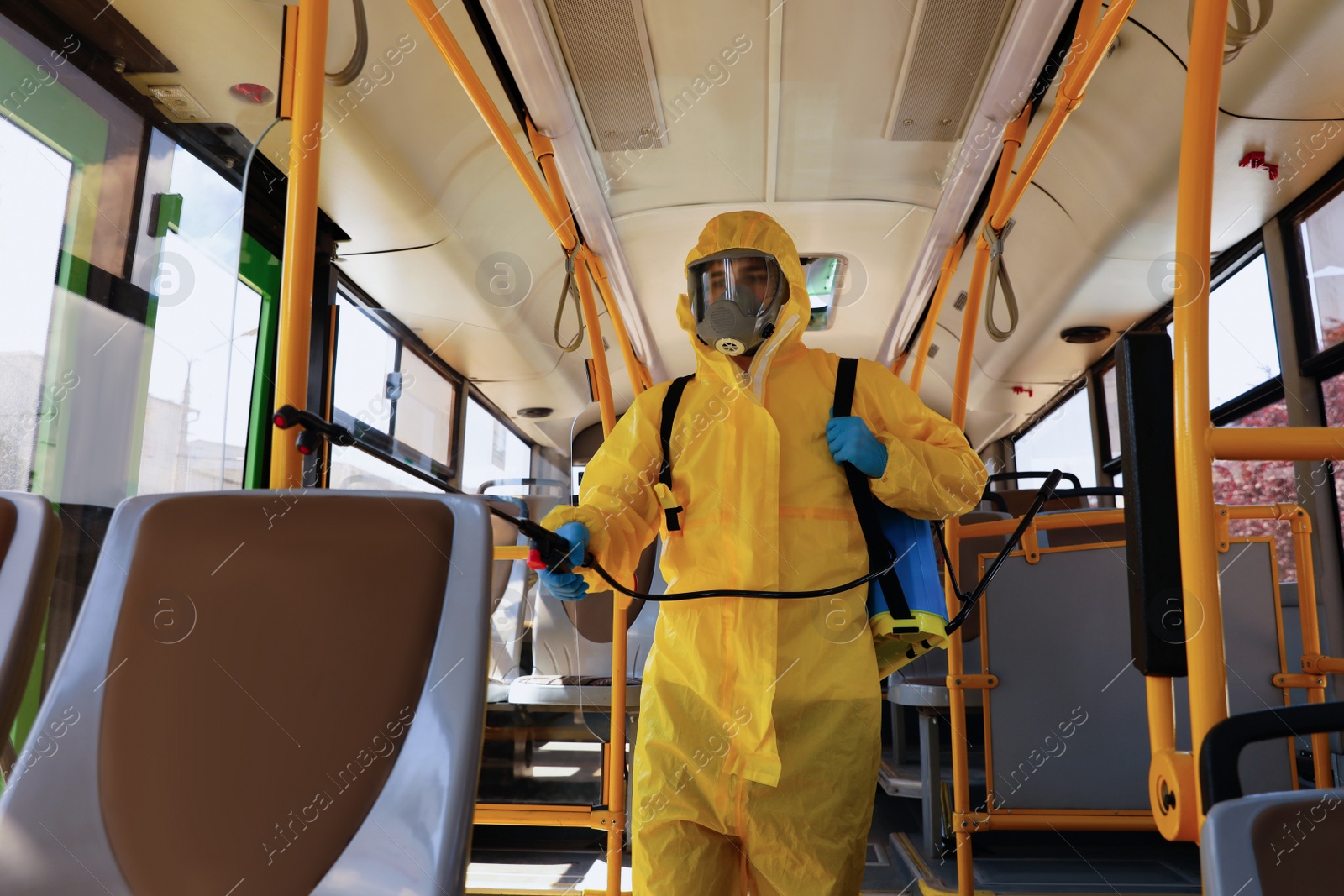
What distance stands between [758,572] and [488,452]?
3.15 meters

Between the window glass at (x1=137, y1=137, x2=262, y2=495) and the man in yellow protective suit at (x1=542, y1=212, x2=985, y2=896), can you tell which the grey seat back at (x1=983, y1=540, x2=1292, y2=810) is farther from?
the window glass at (x1=137, y1=137, x2=262, y2=495)

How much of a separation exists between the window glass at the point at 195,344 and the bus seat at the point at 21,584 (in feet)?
4.77

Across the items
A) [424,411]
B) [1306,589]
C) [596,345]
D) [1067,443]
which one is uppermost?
[1067,443]

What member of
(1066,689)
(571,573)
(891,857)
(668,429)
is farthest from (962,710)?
(571,573)

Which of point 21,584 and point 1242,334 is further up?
point 1242,334

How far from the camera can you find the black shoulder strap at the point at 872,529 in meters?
1.74

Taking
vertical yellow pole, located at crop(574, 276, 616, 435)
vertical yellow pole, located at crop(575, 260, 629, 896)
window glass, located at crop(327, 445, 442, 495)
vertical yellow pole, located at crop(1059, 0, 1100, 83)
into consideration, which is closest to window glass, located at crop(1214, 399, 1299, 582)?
vertical yellow pole, located at crop(1059, 0, 1100, 83)

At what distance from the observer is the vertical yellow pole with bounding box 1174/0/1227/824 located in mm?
1006

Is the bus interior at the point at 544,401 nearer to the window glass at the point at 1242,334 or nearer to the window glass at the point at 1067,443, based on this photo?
the window glass at the point at 1242,334

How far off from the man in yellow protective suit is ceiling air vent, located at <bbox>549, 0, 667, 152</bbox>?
1148 mm

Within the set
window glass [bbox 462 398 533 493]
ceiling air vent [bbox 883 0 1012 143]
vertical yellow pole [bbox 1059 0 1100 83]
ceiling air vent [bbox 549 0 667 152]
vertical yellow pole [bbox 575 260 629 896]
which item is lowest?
vertical yellow pole [bbox 575 260 629 896]

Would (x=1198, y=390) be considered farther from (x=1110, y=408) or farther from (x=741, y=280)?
(x=1110, y=408)

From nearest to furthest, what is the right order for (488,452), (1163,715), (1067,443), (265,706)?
(265,706), (1163,715), (488,452), (1067,443)

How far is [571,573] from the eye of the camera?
1676 mm
